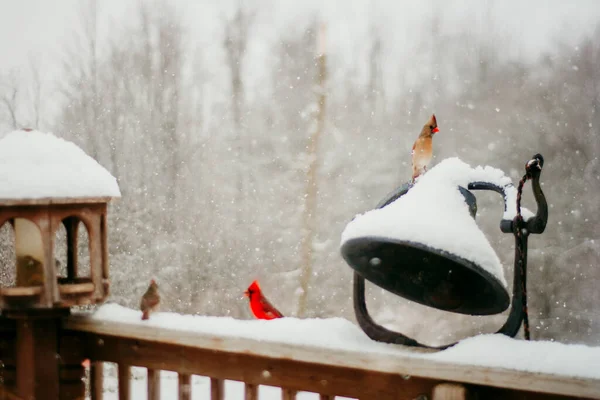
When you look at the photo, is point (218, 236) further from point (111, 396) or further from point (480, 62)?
point (480, 62)

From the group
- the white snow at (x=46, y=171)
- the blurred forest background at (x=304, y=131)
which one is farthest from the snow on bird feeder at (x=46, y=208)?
the blurred forest background at (x=304, y=131)

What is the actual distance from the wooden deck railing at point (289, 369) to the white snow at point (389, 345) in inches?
0.6

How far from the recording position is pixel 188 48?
1002 cm

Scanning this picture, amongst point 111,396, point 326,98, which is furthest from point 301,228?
point 111,396

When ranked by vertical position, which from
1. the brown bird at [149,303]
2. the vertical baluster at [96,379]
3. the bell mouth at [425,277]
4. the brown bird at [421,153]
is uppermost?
the brown bird at [421,153]

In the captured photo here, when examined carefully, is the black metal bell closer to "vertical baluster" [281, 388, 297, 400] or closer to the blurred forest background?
"vertical baluster" [281, 388, 297, 400]

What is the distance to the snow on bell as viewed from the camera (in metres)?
1.26

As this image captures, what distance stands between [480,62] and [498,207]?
2.18 meters

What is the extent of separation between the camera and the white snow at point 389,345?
116 cm

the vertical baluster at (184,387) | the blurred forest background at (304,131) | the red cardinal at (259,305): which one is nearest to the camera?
the vertical baluster at (184,387)

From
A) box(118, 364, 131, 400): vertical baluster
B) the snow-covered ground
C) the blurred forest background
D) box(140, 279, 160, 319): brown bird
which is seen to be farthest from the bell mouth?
the blurred forest background

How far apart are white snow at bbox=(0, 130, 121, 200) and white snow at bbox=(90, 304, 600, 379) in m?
0.39

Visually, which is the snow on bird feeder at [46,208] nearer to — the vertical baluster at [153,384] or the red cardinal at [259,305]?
the vertical baluster at [153,384]

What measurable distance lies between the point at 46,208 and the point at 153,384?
60 centimetres
